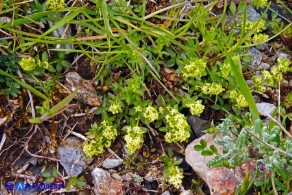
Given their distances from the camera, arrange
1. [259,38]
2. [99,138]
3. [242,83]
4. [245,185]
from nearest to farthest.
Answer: [242,83] < [245,185] < [99,138] < [259,38]

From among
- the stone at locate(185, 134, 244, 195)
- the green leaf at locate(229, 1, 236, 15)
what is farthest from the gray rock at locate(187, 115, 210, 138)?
the green leaf at locate(229, 1, 236, 15)

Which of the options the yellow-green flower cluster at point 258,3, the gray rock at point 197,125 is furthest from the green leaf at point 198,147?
the yellow-green flower cluster at point 258,3

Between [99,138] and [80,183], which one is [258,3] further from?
[80,183]

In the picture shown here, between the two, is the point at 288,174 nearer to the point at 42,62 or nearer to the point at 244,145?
the point at 244,145

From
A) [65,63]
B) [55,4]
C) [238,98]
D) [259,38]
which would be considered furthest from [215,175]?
[55,4]

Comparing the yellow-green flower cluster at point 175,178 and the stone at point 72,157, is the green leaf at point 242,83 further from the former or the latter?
the stone at point 72,157

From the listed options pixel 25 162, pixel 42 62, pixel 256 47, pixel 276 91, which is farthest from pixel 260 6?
pixel 25 162
